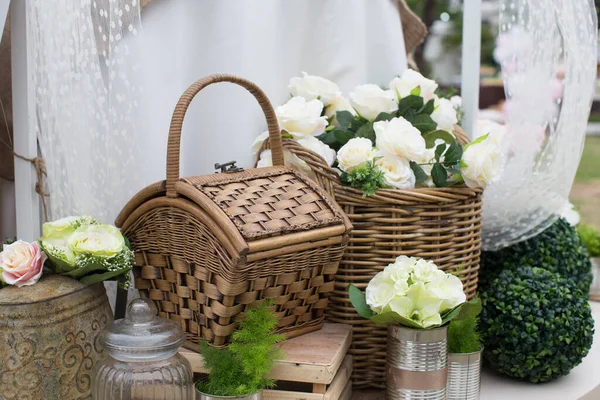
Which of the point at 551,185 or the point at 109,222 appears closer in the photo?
the point at 109,222

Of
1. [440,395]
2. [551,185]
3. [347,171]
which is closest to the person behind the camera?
[440,395]

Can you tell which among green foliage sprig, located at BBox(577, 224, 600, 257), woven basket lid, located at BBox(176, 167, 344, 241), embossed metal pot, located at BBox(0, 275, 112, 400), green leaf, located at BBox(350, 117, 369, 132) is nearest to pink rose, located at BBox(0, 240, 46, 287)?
embossed metal pot, located at BBox(0, 275, 112, 400)

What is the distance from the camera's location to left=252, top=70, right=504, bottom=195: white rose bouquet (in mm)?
1276

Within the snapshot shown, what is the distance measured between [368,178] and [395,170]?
6 centimetres

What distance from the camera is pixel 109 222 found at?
1.29m

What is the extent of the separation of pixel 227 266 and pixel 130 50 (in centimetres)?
45

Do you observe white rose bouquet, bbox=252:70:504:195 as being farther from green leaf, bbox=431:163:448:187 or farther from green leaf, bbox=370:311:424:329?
green leaf, bbox=370:311:424:329

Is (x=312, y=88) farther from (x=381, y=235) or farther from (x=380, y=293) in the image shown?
(x=380, y=293)

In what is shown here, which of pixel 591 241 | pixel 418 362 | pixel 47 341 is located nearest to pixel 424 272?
pixel 418 362

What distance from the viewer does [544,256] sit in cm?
170

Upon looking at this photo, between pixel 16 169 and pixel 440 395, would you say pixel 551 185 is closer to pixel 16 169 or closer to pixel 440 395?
pixel 440 395

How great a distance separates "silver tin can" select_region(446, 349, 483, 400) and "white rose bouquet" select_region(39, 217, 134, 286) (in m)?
0.60

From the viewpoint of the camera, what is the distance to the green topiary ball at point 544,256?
168cm

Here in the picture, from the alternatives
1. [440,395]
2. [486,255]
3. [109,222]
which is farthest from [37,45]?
[486,255]
